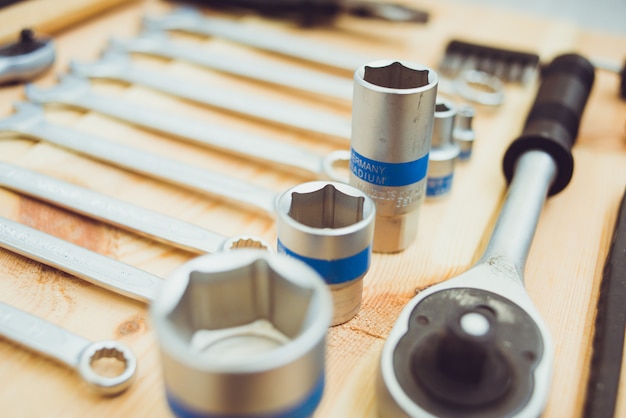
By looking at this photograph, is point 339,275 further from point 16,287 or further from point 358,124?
point 16,287

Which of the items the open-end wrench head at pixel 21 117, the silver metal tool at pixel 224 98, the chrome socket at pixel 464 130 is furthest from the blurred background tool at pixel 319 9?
the open-end wrench head at pixel 21 117

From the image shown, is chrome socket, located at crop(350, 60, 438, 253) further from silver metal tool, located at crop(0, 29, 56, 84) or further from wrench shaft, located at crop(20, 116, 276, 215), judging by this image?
silver metal tool, located at crop(0, 29, 56, 84)

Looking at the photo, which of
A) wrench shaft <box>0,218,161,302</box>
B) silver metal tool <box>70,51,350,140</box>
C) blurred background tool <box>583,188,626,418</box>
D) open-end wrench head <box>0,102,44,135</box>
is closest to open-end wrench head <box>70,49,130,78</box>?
silver metal tool <box>70,51,350,140</box>

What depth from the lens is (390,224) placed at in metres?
0.76

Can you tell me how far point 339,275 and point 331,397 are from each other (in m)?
0.12

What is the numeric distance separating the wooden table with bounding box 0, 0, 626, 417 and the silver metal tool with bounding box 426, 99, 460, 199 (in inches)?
1.3

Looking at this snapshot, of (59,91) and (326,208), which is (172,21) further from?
(326,208)

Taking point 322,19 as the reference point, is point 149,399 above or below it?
below

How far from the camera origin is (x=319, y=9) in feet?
4.51

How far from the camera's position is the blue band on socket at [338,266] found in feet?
1.94

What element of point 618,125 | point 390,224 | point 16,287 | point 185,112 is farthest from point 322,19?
point 16,287

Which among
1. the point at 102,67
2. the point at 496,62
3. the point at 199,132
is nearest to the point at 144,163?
the point at 199,132

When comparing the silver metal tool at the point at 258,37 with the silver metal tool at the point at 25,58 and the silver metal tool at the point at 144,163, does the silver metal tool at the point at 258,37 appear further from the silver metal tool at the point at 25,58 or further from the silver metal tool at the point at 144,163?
the silver metal tool at the point at 144,163

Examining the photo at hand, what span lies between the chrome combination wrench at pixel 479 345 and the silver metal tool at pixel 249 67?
0.47 m
